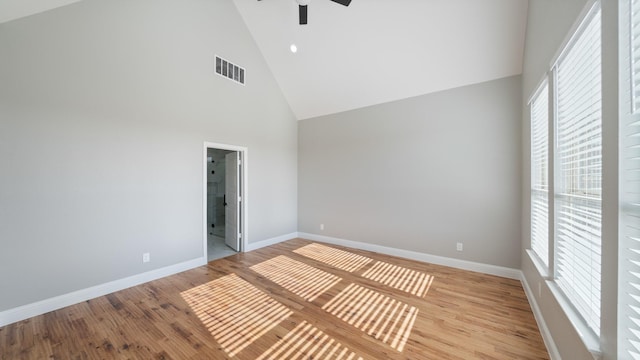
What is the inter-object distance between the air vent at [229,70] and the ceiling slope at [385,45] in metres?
0.80

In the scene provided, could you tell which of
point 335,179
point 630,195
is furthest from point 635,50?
point 335,179

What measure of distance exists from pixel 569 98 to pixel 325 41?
3.49m

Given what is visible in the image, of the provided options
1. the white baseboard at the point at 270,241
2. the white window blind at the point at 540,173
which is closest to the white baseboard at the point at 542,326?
the white window blind at the point at 540,173

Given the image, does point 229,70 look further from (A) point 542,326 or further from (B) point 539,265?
(A) point 542,326

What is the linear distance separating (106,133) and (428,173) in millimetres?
4870

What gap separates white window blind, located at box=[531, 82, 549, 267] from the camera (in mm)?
2230

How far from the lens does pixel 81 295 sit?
9.11 ft

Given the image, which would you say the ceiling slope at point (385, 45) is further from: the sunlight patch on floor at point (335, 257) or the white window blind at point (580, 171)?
the sunlight patch on floor at point (335, 257)

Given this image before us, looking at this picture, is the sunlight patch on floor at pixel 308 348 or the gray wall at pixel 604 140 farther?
the sunlight patch on floor at pixel 308 348

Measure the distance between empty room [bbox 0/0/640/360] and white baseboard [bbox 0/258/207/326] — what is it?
21mm

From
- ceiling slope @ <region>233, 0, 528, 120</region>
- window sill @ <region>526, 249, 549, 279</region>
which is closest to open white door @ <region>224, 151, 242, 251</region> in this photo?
ceiling slope @ <region>233, 0, 528, 120</region>

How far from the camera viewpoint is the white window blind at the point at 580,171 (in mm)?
1257

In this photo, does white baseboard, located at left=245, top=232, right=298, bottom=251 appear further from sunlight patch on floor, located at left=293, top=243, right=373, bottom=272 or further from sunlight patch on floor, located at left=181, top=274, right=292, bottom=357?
sunlight patch on floor, located at left=181, top=274, right=292, bottom=357

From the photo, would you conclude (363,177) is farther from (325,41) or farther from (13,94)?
(13,94)
